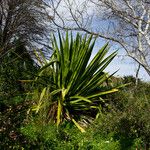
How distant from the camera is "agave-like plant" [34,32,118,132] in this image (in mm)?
13375

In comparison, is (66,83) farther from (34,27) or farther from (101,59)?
(34,27)

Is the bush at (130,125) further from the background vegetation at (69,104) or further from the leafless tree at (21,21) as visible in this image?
the leafless tree at (21,21)

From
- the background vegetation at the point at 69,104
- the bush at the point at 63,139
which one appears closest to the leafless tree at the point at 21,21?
→ the background vegetation at the point at 69,104

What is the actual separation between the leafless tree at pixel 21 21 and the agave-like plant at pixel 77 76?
361 centimetres

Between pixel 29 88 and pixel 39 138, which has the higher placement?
pixel 29 88

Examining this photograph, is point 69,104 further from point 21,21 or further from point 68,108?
point 21,21

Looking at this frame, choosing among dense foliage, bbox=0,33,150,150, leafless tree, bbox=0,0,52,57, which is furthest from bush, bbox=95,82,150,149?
leafless tree, bbox=0,0,52,57

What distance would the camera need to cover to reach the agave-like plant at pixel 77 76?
527 inches

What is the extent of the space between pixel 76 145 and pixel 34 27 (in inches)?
347

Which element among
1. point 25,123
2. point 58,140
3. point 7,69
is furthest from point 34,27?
point 58,140

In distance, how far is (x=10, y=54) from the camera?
53.1 ft

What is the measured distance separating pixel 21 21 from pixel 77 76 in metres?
5.19

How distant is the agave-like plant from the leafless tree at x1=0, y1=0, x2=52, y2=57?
3611mm

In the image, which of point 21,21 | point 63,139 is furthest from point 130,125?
point 21,21
